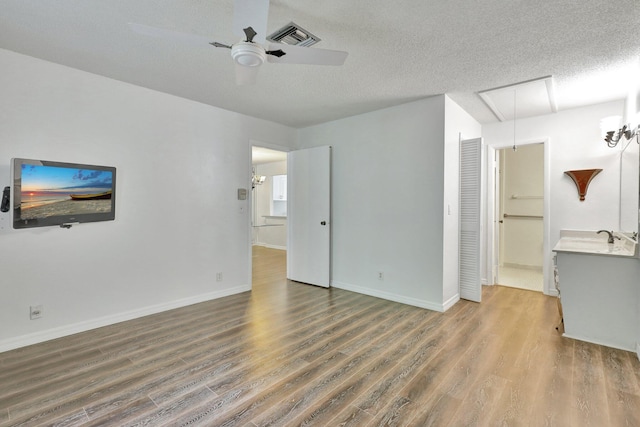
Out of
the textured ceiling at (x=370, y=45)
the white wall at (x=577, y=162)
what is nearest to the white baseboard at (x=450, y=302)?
the white wall at (x=577, y=162)

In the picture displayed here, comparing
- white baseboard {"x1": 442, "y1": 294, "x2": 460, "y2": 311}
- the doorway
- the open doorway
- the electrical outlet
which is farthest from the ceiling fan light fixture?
the open doorway

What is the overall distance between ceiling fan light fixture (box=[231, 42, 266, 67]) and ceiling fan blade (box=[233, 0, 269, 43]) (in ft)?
0.22

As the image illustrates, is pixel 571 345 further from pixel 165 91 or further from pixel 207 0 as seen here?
pixel 165 91

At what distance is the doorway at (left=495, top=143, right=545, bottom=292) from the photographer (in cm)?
571

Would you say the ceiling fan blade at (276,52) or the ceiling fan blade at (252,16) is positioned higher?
the ceiling fan blade at (252,16)

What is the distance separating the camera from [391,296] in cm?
405

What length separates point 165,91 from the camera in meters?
3.55

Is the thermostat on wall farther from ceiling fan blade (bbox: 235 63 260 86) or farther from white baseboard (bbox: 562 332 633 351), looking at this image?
white baseboard (bbox: 562 332 633 351)

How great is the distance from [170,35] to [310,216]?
133 inches

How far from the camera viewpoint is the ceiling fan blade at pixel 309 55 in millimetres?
1915

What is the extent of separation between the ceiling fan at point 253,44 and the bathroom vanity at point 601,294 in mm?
2883

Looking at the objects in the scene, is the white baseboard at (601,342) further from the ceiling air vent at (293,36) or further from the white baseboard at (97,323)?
the white baseboard at (97,323)

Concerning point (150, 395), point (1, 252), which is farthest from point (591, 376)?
point (1, 252)

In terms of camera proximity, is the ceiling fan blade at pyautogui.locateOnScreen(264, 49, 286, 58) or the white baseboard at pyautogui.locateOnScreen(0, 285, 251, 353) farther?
the white baseboard at pyautogui.locateOnScreen(0, 285, 251, 353)
